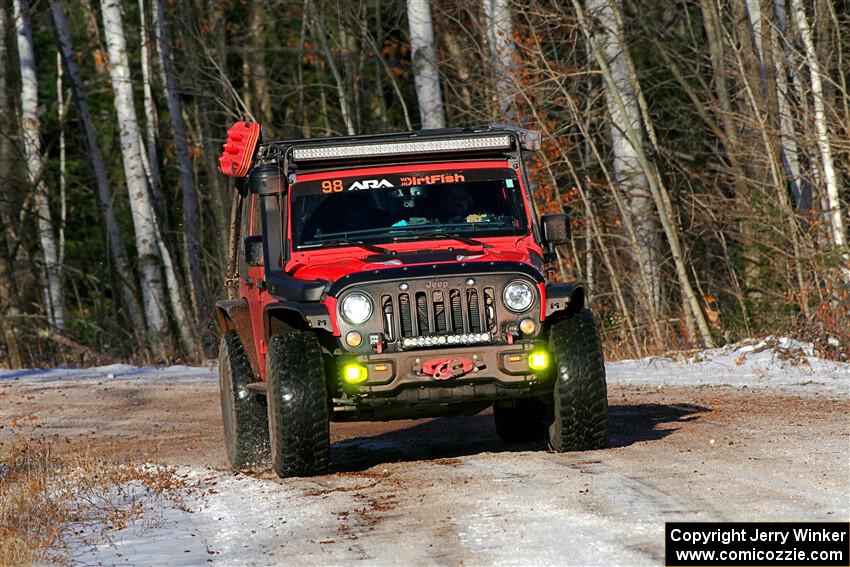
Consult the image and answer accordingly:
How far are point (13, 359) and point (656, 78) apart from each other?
11.2 m

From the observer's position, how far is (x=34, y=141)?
2625cm

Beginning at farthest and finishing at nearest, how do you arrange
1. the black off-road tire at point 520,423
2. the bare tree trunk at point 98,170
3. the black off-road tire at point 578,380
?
the bare tree trunk at point 98,170 → the black off-road tire at point 520,423 → the black off-road tire at point 578,380

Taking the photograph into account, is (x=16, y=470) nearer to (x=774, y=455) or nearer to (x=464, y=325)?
(x=464, y=325)

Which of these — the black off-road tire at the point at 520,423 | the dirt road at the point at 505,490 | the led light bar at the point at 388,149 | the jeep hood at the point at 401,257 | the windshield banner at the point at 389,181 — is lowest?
the dirt road at the point at 505,490

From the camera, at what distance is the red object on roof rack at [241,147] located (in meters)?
10.8

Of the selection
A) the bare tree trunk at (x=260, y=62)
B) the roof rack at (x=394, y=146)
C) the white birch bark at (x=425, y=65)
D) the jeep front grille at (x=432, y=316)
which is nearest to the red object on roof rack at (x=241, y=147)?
the roof rack at (x=394, y=146)

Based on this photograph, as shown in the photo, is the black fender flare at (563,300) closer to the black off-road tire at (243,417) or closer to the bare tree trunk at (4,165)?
the black off-road tire at (243,417)

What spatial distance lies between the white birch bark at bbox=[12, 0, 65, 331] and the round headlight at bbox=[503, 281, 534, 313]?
16.7m

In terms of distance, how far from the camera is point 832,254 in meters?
16.0

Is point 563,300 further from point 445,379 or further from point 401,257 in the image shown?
point 401,257

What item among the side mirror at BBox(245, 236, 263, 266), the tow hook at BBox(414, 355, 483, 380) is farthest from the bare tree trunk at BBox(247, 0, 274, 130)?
the tow hook at BBox(414, 355, 483, 380)

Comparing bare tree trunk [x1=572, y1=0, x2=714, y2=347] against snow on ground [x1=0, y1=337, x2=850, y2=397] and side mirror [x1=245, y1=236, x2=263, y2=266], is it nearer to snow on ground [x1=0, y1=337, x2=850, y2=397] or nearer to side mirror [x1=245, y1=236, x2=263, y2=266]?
snow on ground [x1=0, y1=337, x2=850, y2=397]

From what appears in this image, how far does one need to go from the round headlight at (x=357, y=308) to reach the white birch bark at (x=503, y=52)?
1009cm

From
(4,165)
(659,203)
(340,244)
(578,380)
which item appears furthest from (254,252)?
(4,165)
